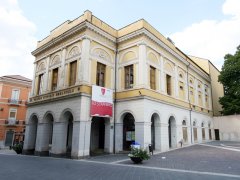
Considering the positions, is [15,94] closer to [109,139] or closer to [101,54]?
[101,54]

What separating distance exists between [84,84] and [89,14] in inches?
254

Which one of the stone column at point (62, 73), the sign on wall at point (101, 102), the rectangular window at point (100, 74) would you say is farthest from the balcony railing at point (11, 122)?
the sign on wall at point (101, 102)

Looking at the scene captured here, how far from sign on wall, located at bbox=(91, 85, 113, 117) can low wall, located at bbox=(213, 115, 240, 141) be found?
22221mm

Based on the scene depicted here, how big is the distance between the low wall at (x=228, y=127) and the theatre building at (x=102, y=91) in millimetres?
11983

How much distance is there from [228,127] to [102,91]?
2372 cm

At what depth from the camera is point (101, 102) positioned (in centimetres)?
1702

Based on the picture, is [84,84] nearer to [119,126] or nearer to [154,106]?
[119,126]

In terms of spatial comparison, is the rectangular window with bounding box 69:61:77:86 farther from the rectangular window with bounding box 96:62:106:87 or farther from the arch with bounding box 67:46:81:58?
the rectangular window with bounding box 96:62:106:87

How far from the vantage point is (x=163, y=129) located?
735 inches

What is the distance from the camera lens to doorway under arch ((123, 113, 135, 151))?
60.3 ft

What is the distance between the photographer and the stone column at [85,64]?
16400 millimetres

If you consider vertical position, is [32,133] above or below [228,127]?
below

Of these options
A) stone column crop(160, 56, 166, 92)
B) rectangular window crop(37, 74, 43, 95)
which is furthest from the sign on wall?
rectangular window crop(37, 74, 43, 95)

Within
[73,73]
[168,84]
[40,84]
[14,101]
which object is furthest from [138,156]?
[14,101]
